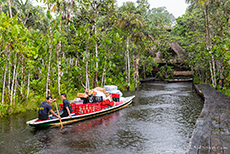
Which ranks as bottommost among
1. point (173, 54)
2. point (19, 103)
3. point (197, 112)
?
point (197, 112)

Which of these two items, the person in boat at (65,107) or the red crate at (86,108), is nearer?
the person in boat at (65,107)

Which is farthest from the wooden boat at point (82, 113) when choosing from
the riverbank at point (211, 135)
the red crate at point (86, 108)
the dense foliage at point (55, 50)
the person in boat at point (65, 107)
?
the riverbank at point (211, 135)

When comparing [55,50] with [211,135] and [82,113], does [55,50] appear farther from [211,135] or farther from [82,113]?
[211,135]

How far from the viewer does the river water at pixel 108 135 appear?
6.32m

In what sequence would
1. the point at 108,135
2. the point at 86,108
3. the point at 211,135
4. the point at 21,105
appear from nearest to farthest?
1. the point at 211,135
2. the point at 108,135
3. the point at 86,108
4. the point at 21,105

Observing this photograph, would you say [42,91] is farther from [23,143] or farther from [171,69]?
[171,69]

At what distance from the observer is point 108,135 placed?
301 inches

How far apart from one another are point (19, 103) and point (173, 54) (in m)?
30.6

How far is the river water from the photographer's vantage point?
6316mm

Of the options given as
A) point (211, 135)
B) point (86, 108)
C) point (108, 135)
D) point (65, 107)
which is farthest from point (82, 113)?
point (211, 135)

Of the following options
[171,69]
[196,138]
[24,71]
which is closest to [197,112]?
[196,138]

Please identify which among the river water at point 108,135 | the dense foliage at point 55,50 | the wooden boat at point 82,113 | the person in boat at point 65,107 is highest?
the dense foliage at point 55,50

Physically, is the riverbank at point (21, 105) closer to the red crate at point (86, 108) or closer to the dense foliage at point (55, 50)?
the dense foliage at point (55, 50)

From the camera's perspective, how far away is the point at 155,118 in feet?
33.0
